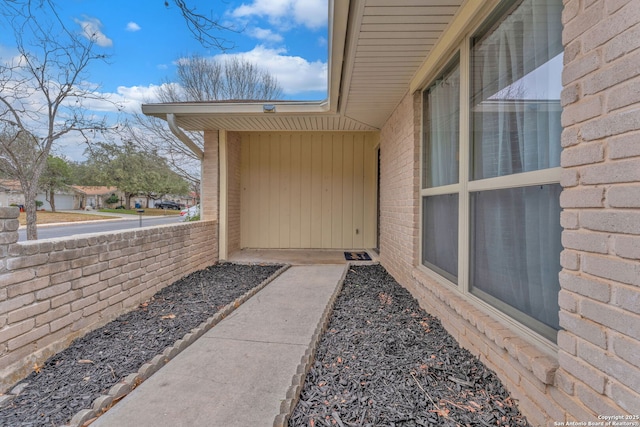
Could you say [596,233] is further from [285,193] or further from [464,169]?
[285,193]

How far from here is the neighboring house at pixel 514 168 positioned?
41.9 inches

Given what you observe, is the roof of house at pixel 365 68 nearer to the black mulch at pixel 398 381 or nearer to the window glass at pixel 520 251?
the window glass at pixel 520 251

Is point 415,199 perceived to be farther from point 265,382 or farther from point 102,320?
point 102,320

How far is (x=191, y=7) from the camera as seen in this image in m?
1.96

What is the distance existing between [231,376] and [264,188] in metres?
5.10

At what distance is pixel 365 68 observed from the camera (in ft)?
10.1

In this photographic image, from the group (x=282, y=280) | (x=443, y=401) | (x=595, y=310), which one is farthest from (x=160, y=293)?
(x=595, y=310)

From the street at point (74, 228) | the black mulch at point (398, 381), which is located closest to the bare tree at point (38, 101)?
the street at point (74, 228)

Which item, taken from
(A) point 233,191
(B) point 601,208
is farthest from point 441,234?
(A) point 233,191

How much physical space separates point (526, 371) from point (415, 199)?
7.11 ft

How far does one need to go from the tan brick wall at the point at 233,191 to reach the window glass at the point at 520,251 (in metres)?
4.60

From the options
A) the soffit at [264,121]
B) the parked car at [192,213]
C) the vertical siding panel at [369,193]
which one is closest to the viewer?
the soffit at [264,121]

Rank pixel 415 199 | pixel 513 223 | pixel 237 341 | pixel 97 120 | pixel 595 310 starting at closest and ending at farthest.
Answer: pixel 595 310 < pixel 513 223 < pixel 237 341 < pixel 415 199 < pixel 97 120

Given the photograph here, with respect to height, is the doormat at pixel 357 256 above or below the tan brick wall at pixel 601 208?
below
